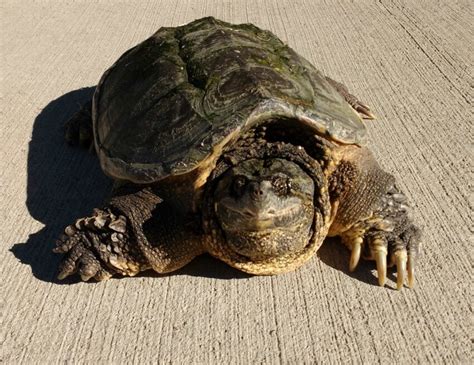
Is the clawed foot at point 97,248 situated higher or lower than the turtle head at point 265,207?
lower

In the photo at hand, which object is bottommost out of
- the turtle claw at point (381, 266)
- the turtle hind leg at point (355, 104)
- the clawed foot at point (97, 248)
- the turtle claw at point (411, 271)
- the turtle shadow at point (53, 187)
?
Result: the turtle shadow at point (53, 187)

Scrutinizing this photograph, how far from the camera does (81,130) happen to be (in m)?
3.18

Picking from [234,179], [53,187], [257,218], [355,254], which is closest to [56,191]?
[53,187]

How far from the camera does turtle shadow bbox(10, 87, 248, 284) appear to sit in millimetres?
2400

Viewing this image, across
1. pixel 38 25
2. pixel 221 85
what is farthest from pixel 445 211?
pixel 38 25

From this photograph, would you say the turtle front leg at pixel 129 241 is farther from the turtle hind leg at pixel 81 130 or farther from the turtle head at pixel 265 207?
the turtle hind leg at pixel 81 130

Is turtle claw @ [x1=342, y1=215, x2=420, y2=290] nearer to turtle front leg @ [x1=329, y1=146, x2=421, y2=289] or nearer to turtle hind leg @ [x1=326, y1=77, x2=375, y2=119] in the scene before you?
turtle front leg @ [x1=329, y1=146, x2=421, y2=289]

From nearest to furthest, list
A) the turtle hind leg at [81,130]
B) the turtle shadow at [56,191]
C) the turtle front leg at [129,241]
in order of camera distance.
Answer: the turtle front leg at [129,241] < the turtle shadow at [56,191] < the turtle hind leg at [81,130]

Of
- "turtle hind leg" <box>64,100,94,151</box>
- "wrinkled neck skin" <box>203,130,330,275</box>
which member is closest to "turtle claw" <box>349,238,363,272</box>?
"wrinkled neck skin" <box>203,130,330,275</box>

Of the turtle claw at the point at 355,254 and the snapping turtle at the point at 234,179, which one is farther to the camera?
the turtle claw at the point at 355,254

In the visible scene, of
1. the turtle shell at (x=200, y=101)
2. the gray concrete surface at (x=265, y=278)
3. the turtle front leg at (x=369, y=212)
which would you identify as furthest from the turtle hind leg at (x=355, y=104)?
the turtle front leg at (x=369, y=212)

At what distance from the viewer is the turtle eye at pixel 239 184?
196cm

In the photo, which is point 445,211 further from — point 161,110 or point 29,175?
point 29,175

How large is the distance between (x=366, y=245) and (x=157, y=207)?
914 mm
